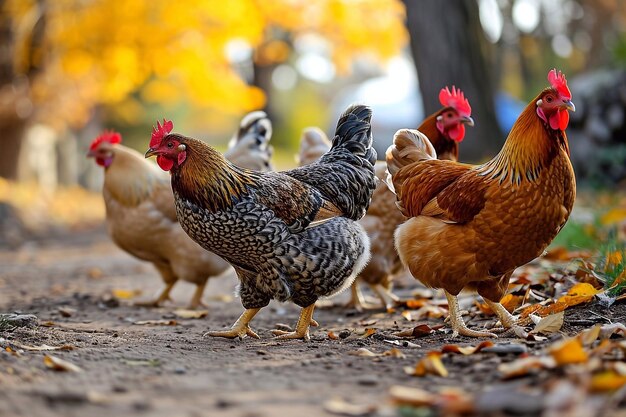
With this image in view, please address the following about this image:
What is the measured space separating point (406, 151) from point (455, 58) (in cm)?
646

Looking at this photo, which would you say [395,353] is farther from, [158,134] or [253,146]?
[253,146]

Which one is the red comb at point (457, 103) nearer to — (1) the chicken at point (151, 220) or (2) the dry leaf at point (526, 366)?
(1) the chicken at point (151, 220)

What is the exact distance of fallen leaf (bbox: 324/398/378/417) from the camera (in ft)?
9.27

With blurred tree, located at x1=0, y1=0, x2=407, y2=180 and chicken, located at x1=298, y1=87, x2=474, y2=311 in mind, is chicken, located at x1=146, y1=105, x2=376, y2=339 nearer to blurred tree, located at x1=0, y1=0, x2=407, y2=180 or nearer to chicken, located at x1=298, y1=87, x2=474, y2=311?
chicken, located at x1=298, y1=87, x2=474, y2=311

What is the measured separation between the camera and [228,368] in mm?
3770

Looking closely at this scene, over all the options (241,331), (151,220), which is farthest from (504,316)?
(151,220)

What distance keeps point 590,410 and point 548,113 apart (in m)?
2.40

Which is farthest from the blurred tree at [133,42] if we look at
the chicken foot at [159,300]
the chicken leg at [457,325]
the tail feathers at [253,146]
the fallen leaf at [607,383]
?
the fallen leaf at [607,383]

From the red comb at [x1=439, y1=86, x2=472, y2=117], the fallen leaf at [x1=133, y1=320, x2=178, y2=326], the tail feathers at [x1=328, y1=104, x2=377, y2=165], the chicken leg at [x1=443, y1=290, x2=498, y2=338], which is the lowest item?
the fallen leaf at [x1=133, y1=320, x2=178, y2=326]

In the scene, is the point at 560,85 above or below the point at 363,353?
above

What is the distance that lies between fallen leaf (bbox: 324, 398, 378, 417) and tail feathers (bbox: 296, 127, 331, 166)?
403 centimetres

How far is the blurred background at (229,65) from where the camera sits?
11.5 meters

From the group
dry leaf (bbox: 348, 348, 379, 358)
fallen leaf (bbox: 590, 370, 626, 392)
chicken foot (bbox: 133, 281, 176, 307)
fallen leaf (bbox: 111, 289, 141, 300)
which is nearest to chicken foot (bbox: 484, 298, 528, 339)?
dry leaf (bbox: 348, 348, 379, 358)

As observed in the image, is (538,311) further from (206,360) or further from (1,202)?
(1,202)
